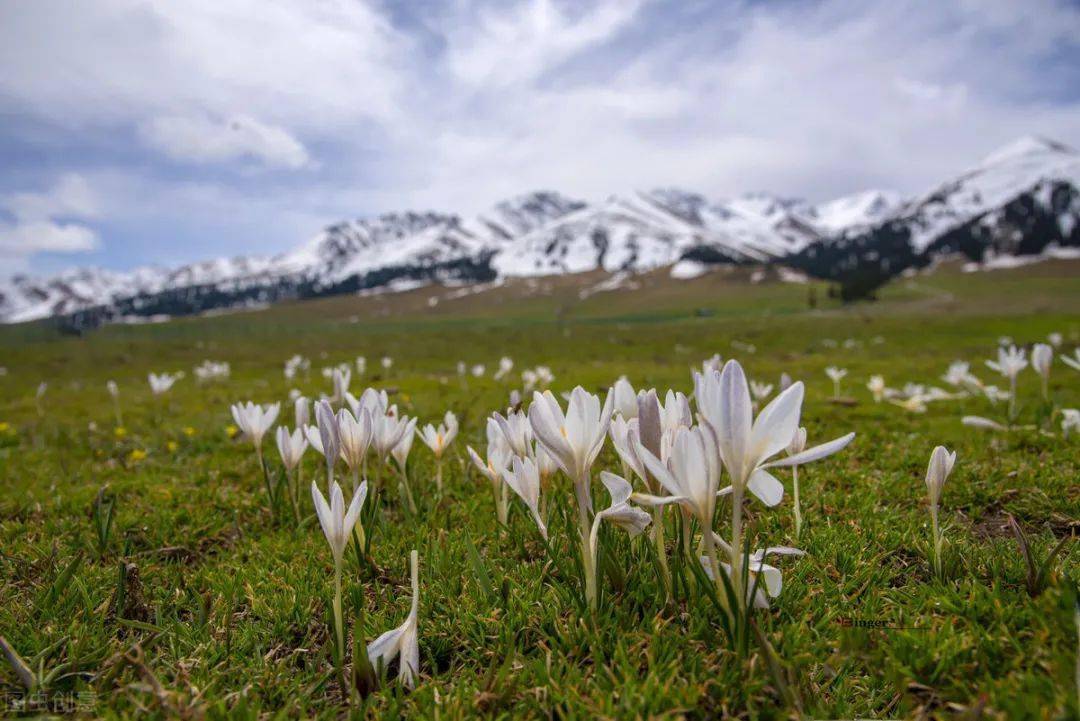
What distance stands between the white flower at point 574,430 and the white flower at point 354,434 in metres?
1.14

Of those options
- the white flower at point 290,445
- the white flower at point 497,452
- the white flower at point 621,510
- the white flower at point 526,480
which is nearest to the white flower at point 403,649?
the white flower at point 526,480

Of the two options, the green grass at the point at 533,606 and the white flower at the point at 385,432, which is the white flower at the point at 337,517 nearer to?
the green grass at the point at 533,606

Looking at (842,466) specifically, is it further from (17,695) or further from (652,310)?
(652,310)

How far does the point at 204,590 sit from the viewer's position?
10.5 feet

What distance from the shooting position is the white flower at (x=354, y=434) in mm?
2861

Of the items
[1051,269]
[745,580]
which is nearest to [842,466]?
[745,580]

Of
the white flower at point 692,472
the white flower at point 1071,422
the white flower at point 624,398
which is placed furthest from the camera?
the white flower at point 1071,422

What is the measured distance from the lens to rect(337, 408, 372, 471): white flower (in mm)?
2861

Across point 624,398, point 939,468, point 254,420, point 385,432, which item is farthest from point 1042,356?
Answer: point 254,420

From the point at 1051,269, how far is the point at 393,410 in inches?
8278

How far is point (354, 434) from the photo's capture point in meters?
2.88

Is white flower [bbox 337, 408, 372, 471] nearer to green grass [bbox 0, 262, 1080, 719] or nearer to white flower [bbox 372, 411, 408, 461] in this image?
white flower [bbox 372, 411, 408, 461]

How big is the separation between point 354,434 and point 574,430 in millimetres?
1322

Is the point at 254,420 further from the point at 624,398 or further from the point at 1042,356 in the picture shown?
the point at 1042,356
